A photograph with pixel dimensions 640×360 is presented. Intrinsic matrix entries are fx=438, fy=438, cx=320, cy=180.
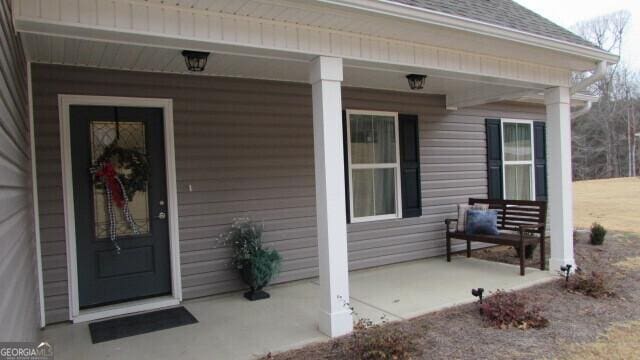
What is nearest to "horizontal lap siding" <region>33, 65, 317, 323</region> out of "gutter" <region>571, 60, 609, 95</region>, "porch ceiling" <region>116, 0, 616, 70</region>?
"porch ceiling" <region>116, 0, 616, 70</region>

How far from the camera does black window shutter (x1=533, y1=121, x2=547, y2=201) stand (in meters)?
→ 7.45

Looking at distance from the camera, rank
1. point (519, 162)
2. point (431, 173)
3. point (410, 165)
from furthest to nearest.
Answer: point (519, 162) → point (431, 173) → point (410, 165)

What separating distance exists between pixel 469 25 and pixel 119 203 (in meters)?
3.49

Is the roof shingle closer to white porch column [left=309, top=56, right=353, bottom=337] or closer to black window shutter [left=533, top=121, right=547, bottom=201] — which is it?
white porch column [left=309, top=56, right=353, bottom=337]

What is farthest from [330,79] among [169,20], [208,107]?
[208,107]

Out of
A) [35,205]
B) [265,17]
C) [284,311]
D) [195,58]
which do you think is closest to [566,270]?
[284,311]

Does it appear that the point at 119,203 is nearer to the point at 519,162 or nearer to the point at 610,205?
the point at 519,162

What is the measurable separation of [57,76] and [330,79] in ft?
7.85

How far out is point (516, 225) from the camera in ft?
18.6

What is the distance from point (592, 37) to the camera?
28.5m

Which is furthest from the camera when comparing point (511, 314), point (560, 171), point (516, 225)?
point (516, 225)

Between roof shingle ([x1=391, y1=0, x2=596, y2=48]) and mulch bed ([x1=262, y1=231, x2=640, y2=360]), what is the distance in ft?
8.55

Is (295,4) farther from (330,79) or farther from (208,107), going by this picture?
(208,107)

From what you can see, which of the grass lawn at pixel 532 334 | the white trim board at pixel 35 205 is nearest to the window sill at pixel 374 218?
the grass lawn at pixel 532 334
